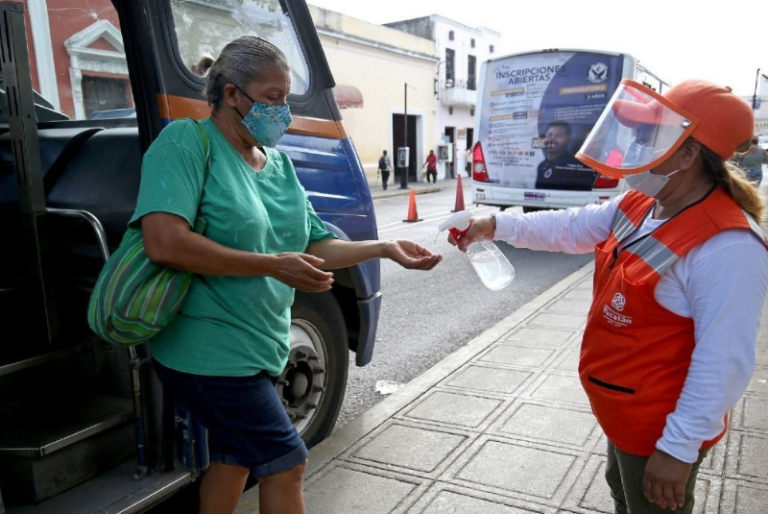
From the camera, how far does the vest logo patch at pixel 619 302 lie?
1736 mm

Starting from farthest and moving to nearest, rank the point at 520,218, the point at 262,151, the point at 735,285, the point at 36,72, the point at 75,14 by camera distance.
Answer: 1. the point at 36,72
2. the point at 75,14
3. the point at 520,218
4. the point at 262,151
5. the point at 735,285

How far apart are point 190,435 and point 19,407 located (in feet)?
2.57

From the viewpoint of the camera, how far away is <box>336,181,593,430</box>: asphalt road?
15.4ft

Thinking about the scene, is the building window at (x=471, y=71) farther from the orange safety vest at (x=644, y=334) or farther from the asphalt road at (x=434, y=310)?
the orange safety vest at (x=644, y=334)

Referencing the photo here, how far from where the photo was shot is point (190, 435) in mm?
2361

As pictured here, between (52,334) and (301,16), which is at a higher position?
(301,16)

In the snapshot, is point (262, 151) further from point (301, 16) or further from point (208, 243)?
point (301, 16)

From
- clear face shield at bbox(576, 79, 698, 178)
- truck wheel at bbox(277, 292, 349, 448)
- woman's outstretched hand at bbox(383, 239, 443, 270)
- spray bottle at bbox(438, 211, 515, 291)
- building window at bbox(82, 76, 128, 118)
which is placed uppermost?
building window at bbox(82, 76, 128, 118)

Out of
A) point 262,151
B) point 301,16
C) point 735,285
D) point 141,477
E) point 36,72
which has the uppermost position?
point 301,16

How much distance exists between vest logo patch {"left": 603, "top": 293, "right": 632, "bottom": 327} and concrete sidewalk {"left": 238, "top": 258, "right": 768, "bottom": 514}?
1281 millimetres

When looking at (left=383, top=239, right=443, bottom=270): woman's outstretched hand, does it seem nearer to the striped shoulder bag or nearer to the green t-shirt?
the green t-shirt

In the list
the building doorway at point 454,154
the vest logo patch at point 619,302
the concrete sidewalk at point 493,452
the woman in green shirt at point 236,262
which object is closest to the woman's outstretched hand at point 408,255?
the woman in green shirt at point 236,262

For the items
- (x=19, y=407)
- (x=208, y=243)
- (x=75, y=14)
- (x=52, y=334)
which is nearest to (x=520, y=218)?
(x=208, y=243)

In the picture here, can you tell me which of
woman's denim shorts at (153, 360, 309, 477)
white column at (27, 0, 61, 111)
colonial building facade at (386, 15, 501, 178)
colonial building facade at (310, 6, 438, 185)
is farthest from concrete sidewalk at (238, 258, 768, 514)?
colonial building facade at (386, 15, 501, 178)
